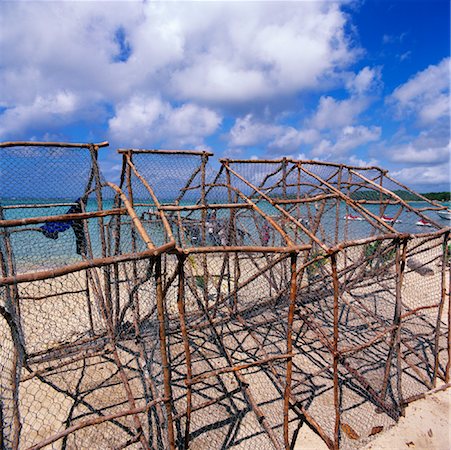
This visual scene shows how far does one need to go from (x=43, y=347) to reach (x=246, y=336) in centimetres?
360

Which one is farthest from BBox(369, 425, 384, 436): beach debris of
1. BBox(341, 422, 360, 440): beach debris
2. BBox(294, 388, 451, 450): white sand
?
BBox(341, 422, 360, 440): beach debris

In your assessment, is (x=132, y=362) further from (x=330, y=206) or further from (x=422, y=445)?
(x=330, y=206)

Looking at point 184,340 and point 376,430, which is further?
point 376,430

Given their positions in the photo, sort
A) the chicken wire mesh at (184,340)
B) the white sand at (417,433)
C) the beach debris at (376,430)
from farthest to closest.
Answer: the beach debris at (376,430), the white sand at (417,433), the chicken wire mesh at (184,340)

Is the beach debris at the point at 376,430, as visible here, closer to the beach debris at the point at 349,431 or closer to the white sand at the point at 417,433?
the white sand at the point at 417,433

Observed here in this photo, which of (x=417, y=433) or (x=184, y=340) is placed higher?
(x=184, y=340)

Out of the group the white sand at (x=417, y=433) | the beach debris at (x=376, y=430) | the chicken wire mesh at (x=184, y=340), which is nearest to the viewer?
the chicken wire mesh at (x=184, y=340)

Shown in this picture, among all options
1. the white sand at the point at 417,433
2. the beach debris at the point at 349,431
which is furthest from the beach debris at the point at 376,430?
the beach debris at the point at 349,431

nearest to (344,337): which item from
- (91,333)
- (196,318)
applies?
(196,318)

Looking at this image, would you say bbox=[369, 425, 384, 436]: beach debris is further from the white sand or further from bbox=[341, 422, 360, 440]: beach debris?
bbox=[341, 422, 360, 440]: beach debris

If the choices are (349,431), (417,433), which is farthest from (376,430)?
(417,433)

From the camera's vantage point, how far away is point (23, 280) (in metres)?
2.32

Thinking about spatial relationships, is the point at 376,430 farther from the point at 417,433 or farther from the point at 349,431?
the point at 417,433

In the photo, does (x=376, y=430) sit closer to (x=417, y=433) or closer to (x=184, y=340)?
(x=417, y=433)
